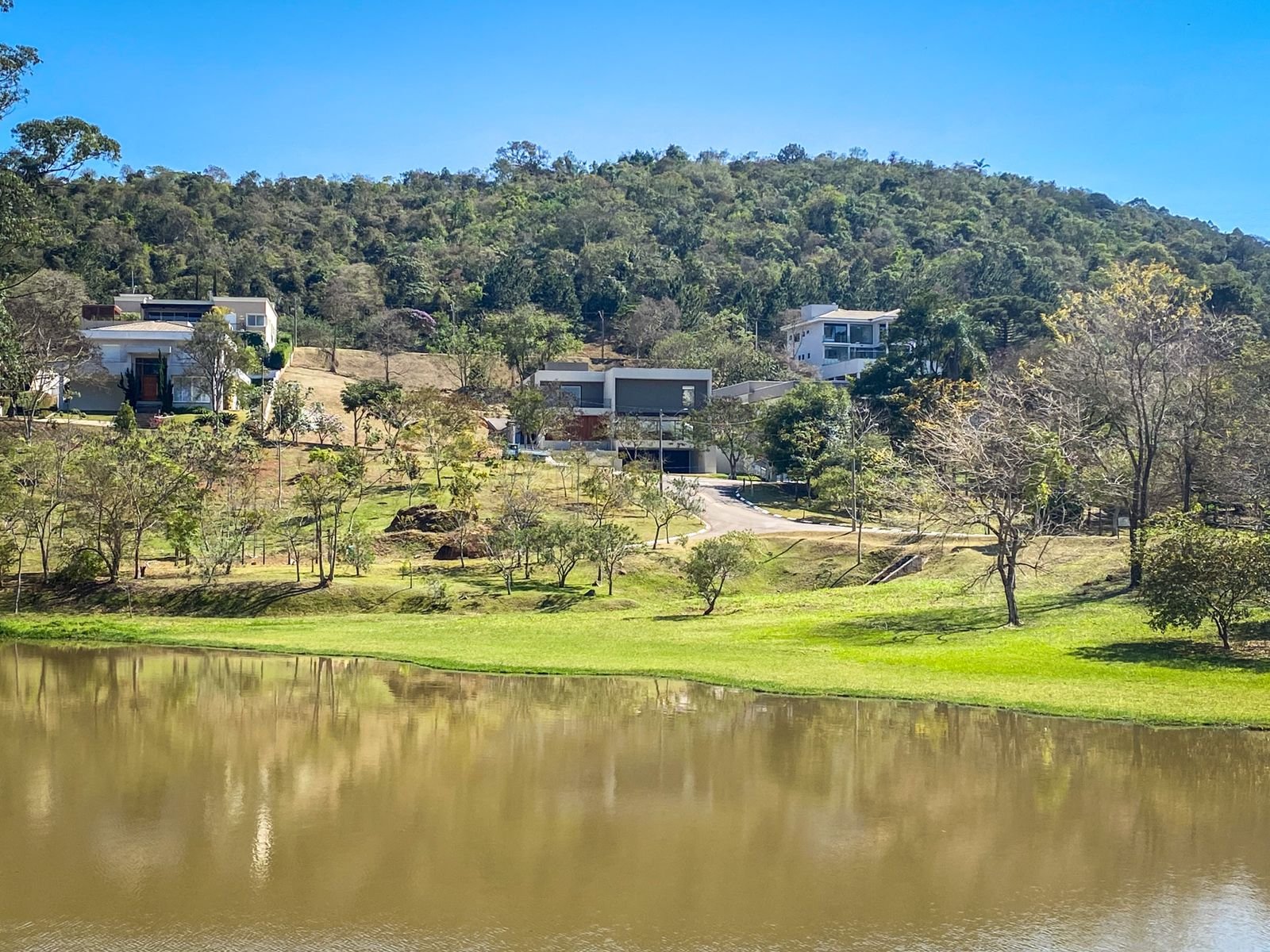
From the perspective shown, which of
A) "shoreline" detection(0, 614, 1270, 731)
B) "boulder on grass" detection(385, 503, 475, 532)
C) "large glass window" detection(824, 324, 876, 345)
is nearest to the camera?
"shoreline" detection(0, 614, 1270, 731)

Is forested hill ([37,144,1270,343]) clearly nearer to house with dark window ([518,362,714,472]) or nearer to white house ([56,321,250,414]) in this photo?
house with dark window ([518,362,714,472])

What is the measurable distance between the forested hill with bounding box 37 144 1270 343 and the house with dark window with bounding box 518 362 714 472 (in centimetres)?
2723

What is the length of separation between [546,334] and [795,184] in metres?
88.3

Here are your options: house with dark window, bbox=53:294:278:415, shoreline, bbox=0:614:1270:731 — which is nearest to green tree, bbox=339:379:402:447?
house with dark window, bbox=53:294:278:415

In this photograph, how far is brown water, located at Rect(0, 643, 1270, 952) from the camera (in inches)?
431

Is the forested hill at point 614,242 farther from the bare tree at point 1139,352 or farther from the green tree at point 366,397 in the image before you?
the bare tree at point 1139,352

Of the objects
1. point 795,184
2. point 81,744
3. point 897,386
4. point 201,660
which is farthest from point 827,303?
point 81,744

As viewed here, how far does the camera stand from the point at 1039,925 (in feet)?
36.4

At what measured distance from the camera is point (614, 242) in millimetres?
136500

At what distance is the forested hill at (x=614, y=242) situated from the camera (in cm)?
12100

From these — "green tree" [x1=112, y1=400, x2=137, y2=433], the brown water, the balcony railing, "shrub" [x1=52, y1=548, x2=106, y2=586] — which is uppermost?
the balcony railing

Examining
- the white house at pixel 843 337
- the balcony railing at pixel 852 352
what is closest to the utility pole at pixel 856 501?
the white house at pixel 843 337

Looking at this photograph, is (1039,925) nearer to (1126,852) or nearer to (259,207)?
(1126,852)

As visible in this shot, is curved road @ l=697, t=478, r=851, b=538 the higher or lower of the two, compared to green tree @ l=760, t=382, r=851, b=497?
lower
